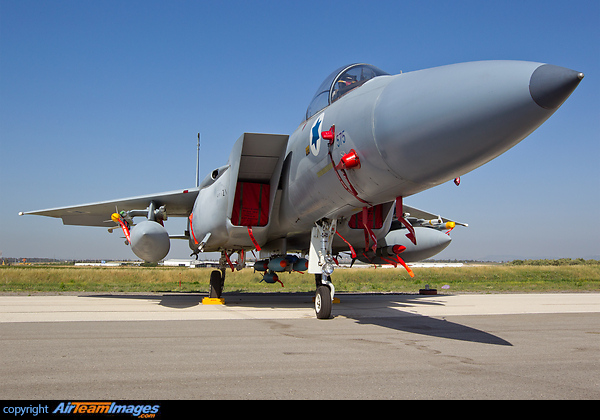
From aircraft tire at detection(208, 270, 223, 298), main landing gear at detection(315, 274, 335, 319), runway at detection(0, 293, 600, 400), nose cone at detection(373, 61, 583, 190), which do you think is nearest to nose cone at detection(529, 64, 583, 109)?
nose cone at detection(373, 61, 583, 190)

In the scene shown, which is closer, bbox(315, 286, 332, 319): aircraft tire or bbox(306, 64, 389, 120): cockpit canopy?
bbox(306, 64, 389, 120): cockpit canopy

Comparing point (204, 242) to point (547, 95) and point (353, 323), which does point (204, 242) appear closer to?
point (353, 323)

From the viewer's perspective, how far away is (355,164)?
6.12m

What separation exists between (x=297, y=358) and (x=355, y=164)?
109 inches

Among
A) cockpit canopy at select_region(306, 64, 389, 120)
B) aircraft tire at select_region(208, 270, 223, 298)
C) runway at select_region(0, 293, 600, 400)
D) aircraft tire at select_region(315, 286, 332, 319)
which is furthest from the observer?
aircraft tire at select_region(208, 270, 223, 298)

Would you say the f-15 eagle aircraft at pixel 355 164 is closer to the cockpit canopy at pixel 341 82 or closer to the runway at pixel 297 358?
the cockpit canopy at pixel 341 82

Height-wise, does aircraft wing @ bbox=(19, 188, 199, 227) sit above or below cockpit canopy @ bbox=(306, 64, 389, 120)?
below

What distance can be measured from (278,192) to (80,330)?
447 cm

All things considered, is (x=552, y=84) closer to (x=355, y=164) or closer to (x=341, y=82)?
(x=355, y=164)

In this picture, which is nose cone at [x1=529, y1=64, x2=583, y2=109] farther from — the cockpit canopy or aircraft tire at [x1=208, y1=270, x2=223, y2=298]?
aircraft tire at [x1=208, y1=270, x2=223, y2=298]

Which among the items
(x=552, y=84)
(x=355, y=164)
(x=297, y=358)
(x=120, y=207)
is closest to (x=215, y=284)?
(x=120, y=207)

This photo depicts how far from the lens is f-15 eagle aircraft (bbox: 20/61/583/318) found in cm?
439

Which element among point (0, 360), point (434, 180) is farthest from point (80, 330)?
point (434, 180)
